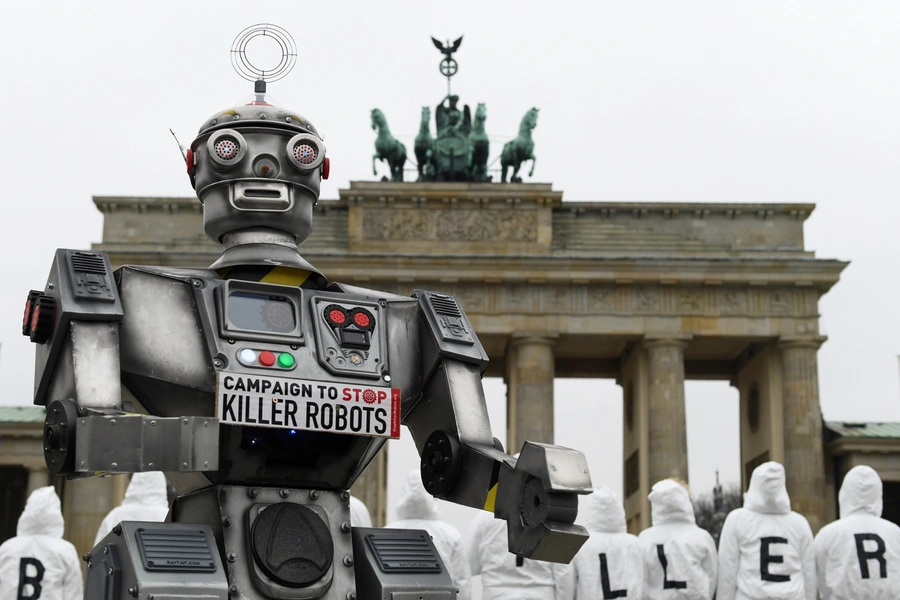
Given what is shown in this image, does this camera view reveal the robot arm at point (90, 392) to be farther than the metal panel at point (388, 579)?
No

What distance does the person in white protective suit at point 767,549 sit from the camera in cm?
1172

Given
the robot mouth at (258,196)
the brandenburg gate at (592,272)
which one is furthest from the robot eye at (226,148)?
the brandenburg gate at (592,272)

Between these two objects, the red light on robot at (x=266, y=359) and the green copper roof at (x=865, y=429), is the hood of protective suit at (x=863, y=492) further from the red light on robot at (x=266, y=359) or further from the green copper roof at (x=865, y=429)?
the green copper roof at (x=865, y=429)

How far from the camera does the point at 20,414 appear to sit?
4119cm

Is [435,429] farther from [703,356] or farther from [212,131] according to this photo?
[703,356]

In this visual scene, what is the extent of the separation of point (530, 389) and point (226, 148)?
110 ft

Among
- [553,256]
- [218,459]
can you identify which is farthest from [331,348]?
[553,256]

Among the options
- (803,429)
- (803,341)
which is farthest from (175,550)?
(803,341)

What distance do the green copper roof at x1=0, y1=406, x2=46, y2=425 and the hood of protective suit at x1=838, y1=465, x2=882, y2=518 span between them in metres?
29.7

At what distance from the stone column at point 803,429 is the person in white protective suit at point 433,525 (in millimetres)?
26943

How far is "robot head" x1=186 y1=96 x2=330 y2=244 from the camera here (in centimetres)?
579

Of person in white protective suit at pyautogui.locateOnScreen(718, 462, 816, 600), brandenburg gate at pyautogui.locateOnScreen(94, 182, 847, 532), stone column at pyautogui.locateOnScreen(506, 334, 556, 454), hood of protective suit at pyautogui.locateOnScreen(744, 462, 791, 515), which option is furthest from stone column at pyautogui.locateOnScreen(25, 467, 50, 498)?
hood of protective suit at pyautogui.locateOnScreen(744, 462, 791, 515)

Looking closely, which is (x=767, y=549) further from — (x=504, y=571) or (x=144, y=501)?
(x=144, y=501)

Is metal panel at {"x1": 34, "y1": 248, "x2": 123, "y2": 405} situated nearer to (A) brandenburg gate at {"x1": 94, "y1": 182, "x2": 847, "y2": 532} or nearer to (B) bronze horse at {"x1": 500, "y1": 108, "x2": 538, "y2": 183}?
(A) brandenburg gate at {"x1": 94, "y1": 182, "x2": 847, "y2": 532}
